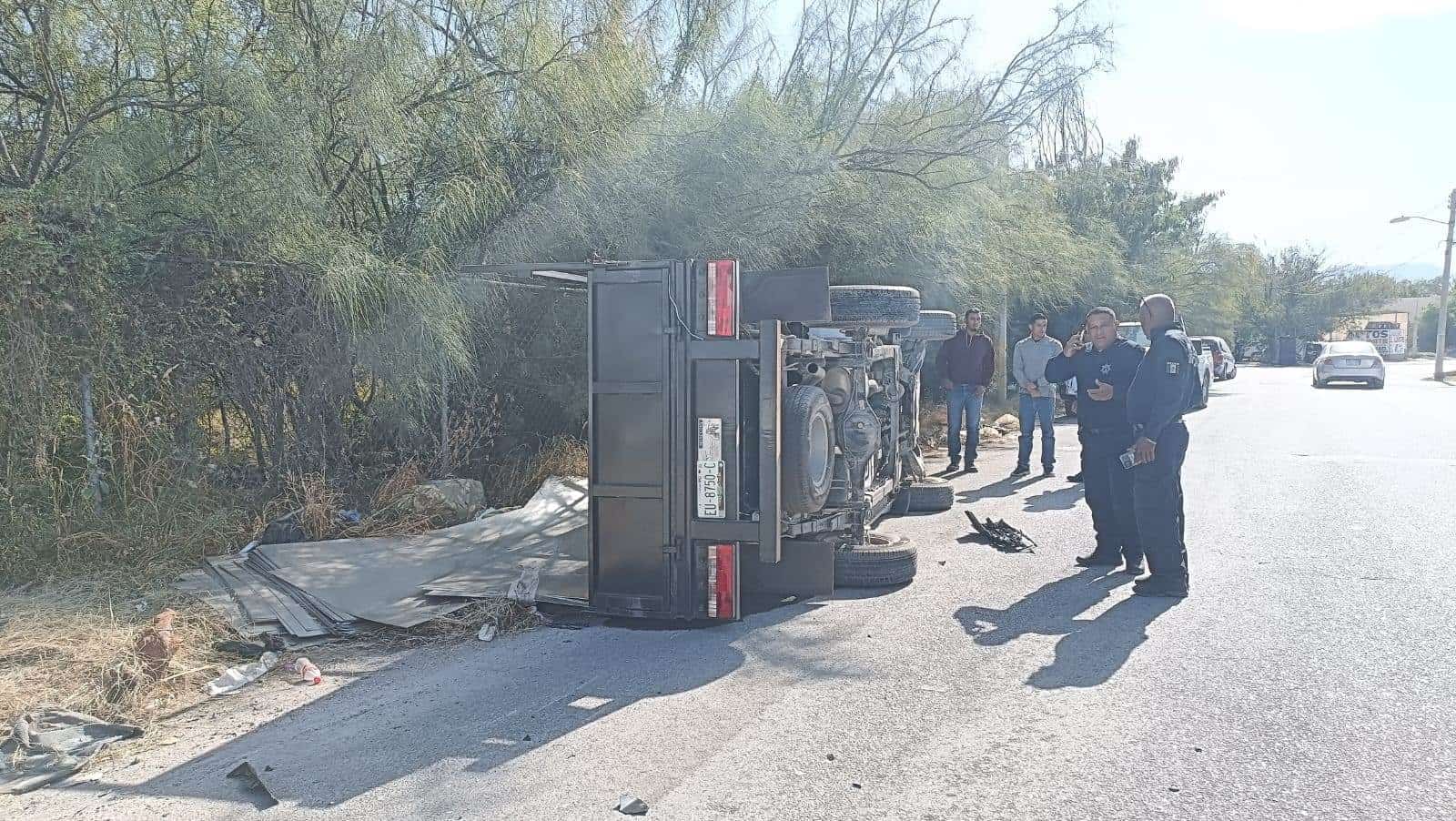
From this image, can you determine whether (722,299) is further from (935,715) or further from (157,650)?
(157,650)

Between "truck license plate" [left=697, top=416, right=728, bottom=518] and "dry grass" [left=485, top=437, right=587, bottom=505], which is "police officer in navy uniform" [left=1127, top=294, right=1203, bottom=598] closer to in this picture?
"truck license plate" [left=697, top=416, right=728, bottom=518]

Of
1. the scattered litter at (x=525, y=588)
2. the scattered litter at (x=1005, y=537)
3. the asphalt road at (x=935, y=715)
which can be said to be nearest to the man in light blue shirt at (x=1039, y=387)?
the scattered litter at (x=1005, y=537)

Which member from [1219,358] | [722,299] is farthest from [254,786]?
[1219,358]

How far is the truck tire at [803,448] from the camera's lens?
226 inches

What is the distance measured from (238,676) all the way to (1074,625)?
4262 millimetres

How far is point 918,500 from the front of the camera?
9.52 meters

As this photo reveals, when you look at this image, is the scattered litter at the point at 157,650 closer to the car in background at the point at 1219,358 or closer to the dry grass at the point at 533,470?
the dry grass at the point at 533,470

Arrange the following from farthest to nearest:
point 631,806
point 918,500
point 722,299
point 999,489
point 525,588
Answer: point 999,489 → point 918,500 → point 525,588 → point 722,299 → point 631,806

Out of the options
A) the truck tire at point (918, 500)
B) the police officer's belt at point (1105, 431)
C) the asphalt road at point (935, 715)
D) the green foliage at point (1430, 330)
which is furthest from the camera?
the green foliage at point (1430, 330)

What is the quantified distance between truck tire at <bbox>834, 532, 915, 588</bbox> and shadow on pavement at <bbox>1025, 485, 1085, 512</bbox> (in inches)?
128

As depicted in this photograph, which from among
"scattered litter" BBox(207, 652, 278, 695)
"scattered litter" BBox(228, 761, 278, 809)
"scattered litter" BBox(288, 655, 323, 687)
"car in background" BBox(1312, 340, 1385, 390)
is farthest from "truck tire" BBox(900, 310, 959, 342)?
"car in background" BBox(1312, 340, 1385, 390)

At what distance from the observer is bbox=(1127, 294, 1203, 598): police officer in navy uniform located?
643cm

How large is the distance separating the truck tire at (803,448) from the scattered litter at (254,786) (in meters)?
2.92

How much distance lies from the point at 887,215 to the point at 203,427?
6.77m
